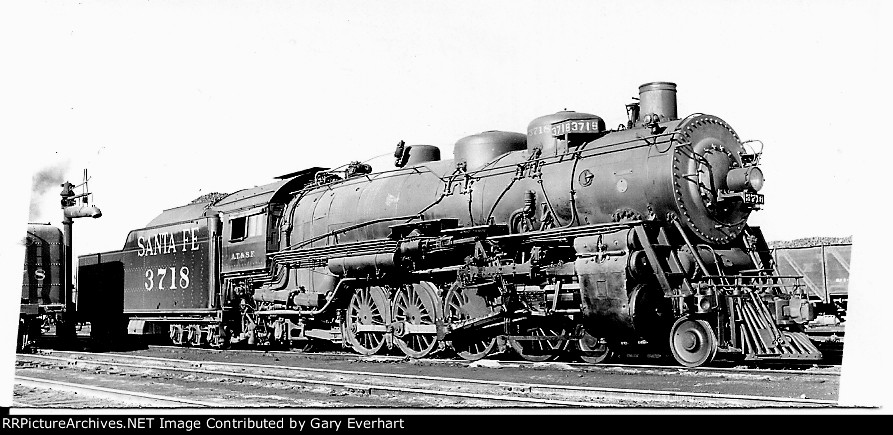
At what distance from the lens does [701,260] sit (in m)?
12.2

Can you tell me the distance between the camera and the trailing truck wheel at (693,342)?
1137cm

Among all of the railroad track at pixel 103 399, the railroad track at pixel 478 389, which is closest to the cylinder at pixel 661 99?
the railroad track at pixel 478 389

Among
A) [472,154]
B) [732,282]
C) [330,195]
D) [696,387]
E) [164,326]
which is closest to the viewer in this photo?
[696,387]

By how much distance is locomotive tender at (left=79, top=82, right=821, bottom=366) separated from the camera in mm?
11852

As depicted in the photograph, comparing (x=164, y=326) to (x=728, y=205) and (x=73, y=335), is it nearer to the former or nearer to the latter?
(x=73, y=335)

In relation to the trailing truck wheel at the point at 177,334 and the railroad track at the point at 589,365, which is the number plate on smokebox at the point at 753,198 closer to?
the railroad track at the point at 589,365

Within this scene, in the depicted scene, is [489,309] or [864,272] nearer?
[864,272]

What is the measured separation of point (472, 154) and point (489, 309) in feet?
9.47

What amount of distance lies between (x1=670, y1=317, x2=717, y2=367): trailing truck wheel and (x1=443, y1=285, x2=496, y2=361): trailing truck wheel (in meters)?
3.11

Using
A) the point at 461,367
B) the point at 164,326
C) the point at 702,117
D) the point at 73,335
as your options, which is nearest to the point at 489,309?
the point at 461,367

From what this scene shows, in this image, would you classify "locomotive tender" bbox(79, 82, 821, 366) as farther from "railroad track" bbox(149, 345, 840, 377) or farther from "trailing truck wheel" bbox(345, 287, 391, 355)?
"railroad track" bbox(149, 345, 840, 377)

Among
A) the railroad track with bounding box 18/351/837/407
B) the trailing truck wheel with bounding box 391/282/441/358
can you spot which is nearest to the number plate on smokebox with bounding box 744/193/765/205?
the railroad track with bounding box 18/351/837/407

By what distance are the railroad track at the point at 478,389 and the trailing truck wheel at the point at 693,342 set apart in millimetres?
2122

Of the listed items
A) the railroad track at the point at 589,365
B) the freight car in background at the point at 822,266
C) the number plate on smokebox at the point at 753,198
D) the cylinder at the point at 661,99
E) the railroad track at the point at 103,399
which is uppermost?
the cylinder at the point at 661,99
